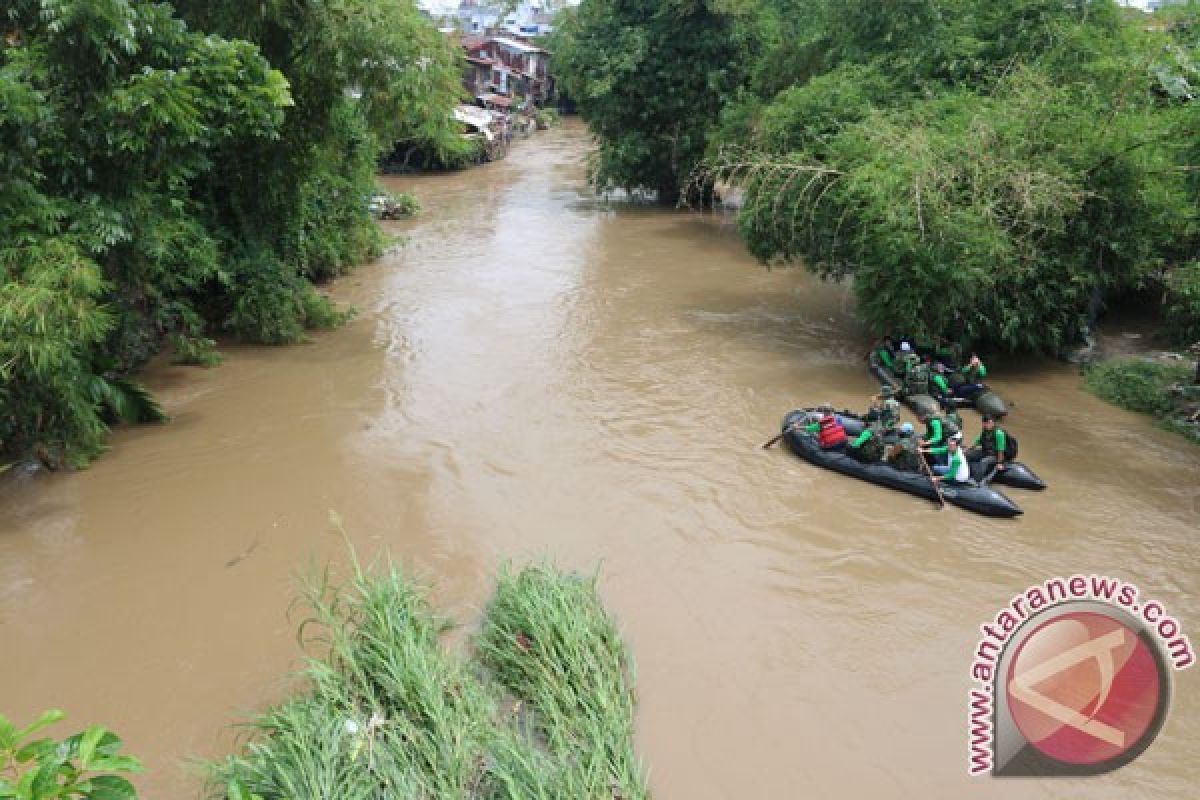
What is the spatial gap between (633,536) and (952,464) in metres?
3.23

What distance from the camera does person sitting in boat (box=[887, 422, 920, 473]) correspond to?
8180mm

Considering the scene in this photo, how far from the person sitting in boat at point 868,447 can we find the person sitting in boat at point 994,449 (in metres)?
0.89

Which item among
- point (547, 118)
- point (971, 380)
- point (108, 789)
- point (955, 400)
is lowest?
point (955, 400)

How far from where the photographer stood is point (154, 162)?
745cm

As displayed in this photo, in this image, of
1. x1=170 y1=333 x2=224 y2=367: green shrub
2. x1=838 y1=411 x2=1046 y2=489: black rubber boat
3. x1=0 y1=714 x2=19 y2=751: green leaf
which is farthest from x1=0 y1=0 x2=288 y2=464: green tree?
x1=838 y1=411 x2=1046 y2=489: black rubber boat

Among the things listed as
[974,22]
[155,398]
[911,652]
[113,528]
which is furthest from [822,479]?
[974,22]

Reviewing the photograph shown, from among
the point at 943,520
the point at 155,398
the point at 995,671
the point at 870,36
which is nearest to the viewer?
the point at 995,671

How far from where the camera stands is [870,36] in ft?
46.8

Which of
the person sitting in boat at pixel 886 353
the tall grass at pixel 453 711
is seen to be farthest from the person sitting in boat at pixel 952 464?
the tall grass at pixel 453 711

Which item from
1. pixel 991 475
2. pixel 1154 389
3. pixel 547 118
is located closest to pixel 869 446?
pixel 991 475

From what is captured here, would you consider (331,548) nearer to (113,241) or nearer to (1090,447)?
(113,241)

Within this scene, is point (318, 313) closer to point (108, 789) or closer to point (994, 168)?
point (994, 168)

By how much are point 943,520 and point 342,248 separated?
11.3 meters

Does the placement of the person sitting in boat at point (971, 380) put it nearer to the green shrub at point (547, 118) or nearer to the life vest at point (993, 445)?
the life vest at point (993, 445)
